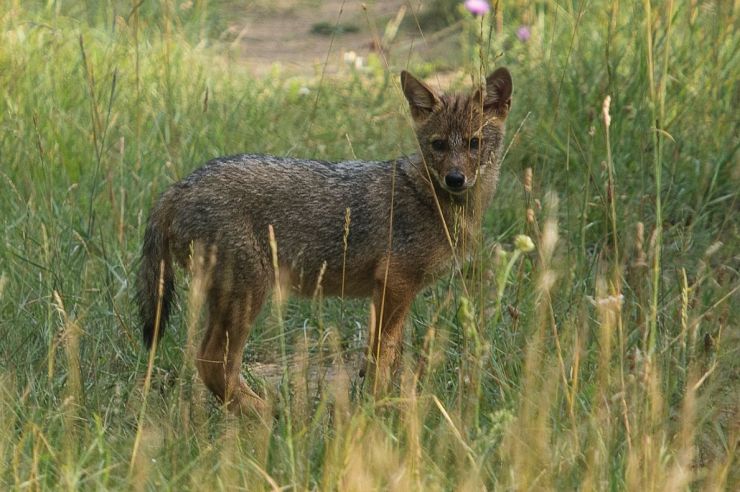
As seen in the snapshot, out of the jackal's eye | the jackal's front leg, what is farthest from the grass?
the jackal's eye

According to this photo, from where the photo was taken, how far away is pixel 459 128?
474cm

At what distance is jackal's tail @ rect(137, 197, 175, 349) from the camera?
173 inches

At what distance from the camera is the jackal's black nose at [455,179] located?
4.57 meters

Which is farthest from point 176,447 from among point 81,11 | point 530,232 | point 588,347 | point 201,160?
point 81,11

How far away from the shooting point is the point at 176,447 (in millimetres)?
3479

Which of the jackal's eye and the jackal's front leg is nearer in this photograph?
the jackal's front leg

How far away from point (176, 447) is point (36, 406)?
0.59m

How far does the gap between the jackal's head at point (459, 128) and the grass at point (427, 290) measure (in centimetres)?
24

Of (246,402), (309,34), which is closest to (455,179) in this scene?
(246,402)

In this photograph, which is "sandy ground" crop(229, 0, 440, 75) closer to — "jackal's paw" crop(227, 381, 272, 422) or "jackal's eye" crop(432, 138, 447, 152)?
"jackal's eye" crop(432, 138, 447, 152)

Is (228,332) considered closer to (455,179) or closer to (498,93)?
(455,179)

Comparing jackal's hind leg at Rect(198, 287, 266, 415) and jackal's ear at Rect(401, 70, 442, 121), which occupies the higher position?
jackal's ear at Rect(401, 70, 442, 121)

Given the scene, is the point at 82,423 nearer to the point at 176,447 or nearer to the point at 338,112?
the point at 176,447

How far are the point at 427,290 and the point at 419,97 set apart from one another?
937 millimetres
